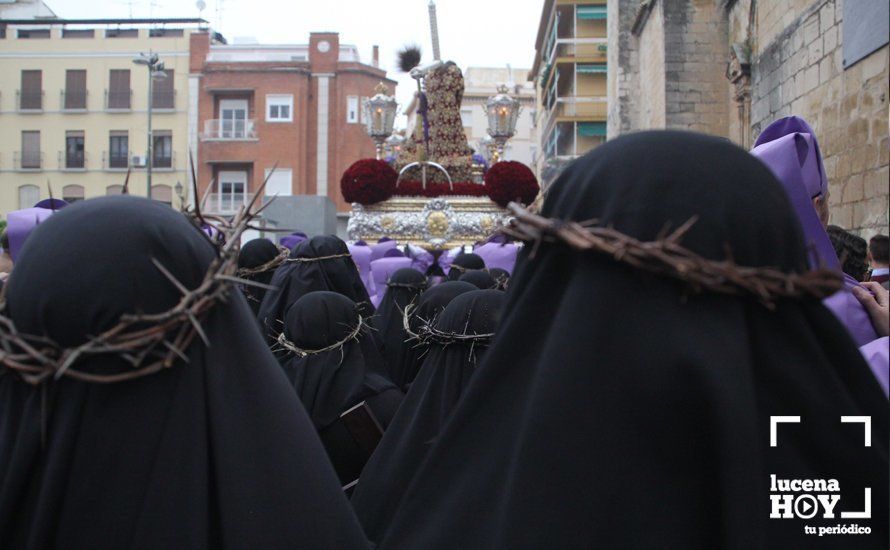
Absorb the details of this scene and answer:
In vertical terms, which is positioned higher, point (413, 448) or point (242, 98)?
point (242, 98)

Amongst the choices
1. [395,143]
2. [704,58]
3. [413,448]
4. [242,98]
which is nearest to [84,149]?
[242,98]

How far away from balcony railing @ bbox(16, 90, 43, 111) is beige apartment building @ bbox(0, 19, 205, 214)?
48mm

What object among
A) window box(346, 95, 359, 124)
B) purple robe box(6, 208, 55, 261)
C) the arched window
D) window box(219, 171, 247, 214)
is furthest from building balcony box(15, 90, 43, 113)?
purple robe box(6, 208, 55, 261)

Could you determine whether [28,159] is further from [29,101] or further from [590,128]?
[590,128]

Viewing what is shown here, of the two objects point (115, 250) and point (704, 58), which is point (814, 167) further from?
point (704, 58)

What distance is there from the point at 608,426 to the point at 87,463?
41.8 inches

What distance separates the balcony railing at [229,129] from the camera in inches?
1772

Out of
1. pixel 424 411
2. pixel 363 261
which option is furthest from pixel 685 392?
pixel 363 261

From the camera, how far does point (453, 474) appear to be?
6.70ft

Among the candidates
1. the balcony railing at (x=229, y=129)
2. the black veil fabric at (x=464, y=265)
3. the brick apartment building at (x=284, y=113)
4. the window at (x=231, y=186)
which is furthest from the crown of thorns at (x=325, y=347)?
the window at (x=231, y=186)

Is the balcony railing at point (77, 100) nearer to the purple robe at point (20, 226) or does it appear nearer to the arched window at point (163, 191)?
the arched window at point (163, 191)

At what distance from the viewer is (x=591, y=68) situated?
41094 millimetres

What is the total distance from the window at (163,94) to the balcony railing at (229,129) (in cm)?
241

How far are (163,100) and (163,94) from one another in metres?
0.30
